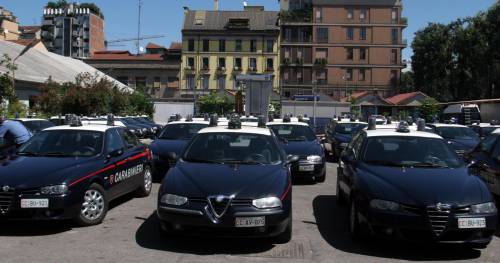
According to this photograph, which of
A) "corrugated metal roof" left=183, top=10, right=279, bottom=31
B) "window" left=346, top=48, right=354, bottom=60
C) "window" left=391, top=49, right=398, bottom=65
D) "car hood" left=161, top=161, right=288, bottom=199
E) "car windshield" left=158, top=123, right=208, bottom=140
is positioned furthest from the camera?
"window" left=346, top=48, right=354, bottom=60

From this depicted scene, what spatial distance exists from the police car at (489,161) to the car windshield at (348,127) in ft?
32.2

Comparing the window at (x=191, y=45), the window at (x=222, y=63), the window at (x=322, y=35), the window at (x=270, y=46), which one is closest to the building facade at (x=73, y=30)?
the window at (x=191, y=45)

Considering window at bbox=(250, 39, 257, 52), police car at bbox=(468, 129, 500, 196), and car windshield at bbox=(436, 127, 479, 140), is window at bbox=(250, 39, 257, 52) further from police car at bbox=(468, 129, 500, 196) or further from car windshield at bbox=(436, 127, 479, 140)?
police car at bbox=(468, 129, 500, 196)

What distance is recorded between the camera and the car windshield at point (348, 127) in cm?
2052

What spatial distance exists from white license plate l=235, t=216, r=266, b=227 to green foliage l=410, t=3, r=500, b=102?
62.3 metres

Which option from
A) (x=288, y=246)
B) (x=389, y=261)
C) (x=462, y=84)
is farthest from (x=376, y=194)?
(x=462, y=84)

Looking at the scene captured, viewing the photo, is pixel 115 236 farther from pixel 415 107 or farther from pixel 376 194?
pixel 415 107

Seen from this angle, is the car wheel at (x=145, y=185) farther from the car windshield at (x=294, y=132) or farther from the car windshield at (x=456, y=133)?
the car windshield at (x=456, y=133)

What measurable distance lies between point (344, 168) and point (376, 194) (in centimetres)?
223

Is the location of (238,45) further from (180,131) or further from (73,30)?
(180,131)

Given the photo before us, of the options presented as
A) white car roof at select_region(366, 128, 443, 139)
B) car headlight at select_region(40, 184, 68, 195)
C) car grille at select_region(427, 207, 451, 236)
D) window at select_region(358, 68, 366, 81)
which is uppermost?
window at select_region(358, 68, 366, 81)

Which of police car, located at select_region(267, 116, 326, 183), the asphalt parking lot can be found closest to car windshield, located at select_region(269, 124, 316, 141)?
police car, located at select_region(267, 116, 326, 183)

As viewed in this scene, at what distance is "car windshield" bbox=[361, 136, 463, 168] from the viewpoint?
7820mm

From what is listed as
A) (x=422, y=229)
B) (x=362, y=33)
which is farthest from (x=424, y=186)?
(x=362, y=33)
